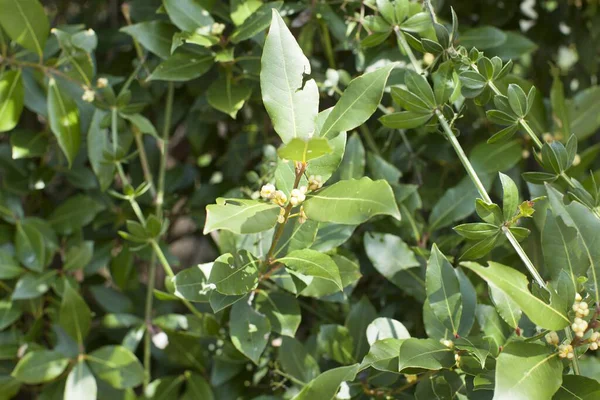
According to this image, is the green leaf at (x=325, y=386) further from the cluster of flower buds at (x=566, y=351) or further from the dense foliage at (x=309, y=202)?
the cluster of flower buds at (x=566, y=351)

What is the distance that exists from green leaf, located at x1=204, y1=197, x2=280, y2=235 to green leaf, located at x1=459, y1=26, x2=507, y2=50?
2.12 feet

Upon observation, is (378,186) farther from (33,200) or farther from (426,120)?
(33,200)

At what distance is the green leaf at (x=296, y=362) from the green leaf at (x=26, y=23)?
648mm

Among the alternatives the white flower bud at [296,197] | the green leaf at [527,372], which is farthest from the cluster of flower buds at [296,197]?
the green leaf at [527,372]

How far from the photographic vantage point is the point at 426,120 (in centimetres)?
87

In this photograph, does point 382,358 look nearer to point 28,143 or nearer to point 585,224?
point 585,224

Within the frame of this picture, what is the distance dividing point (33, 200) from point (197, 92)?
0.49 metres

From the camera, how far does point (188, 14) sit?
1049 millimetres

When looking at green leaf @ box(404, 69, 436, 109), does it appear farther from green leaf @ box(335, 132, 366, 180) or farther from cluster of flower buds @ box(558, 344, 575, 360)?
cluster of flower buds @ box(558, 344, 575, 360)

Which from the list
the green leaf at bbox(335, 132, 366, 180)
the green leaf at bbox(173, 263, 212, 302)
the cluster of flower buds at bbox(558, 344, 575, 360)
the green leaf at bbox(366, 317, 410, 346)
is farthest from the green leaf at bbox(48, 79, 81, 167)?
the cluster of flower buds at bbox(558, 344, 575, 360)

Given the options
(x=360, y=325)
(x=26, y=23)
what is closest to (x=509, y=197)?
(x=360, y=325)

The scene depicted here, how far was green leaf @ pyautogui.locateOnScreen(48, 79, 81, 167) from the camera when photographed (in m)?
1.10

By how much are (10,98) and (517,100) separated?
0.82 metres

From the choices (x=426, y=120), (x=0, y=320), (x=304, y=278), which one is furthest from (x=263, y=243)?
(x=0, y=320)
